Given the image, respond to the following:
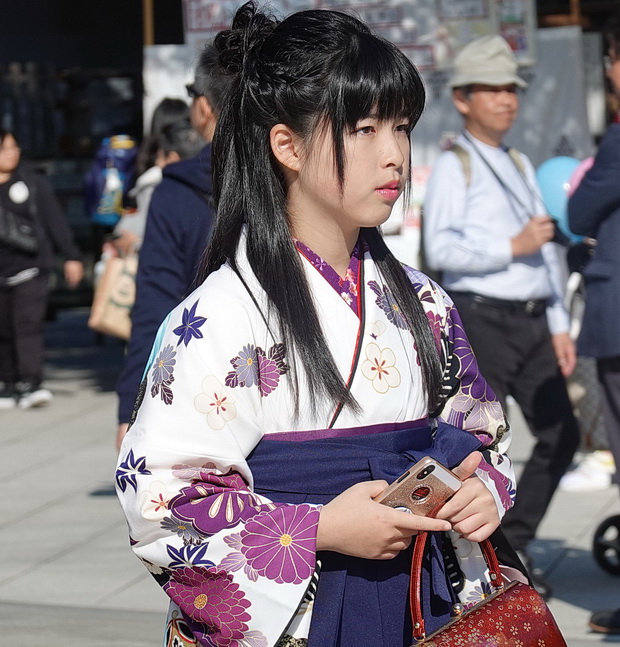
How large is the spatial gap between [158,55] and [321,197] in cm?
659

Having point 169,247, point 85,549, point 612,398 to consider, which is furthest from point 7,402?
point 612,398

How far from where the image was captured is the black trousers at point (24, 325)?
888 cm

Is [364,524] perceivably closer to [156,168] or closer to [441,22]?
[156,168]

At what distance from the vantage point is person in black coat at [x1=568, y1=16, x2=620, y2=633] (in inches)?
166

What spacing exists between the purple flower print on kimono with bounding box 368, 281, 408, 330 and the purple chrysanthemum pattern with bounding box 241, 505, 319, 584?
0.40 m

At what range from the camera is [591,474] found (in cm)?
628

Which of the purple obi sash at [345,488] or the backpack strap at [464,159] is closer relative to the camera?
the purple obi sash at [345,488]

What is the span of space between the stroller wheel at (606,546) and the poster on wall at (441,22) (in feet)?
13.0

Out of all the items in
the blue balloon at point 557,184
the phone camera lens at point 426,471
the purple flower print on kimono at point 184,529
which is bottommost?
the blue balloon at point 557,184

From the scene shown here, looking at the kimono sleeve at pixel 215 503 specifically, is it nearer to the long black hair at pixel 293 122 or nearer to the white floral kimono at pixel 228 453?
the white floral kimono at pixel 228 453

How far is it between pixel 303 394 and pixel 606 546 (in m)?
3.08

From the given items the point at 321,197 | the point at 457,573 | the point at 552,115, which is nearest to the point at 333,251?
the point at 321,197

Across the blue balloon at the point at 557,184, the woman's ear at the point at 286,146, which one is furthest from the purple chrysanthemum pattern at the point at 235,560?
the blue balloon at the point at 557,184

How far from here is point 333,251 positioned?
221 centimetres
